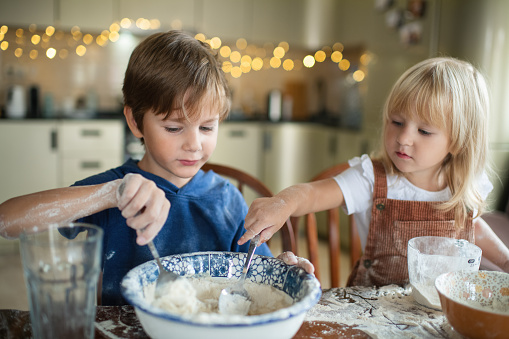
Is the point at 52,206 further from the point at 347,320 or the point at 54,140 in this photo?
the point at 54,140

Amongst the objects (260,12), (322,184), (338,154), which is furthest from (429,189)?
(260,12)

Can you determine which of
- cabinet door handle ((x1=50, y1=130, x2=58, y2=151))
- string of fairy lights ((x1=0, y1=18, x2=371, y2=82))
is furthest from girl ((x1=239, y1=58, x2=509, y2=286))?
cabinet door handle ((x1=50, y1=130, x2=58, y2=151))

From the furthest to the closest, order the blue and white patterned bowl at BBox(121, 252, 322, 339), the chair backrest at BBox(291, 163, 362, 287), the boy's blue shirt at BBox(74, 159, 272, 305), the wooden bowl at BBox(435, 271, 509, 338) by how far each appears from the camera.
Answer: the chair backrest at BBox(291, 163, 362, 287) < the boy's blue shirt at BBox(74, 159, 272, 305) < the wooden bowl at BBox(435, 271, 509, 338) < the blue and white patterned bowl at BBox(121, 252, 322, 339)

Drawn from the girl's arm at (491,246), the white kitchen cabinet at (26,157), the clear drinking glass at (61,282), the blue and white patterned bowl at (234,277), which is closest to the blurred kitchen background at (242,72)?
the white kitchen cabinet at (26,157)

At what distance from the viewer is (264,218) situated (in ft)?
3.15

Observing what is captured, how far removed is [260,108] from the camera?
4.40 meters

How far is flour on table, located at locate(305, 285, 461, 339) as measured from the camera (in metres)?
0.75

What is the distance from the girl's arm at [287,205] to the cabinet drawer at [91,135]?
2.45m

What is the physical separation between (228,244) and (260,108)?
336cm

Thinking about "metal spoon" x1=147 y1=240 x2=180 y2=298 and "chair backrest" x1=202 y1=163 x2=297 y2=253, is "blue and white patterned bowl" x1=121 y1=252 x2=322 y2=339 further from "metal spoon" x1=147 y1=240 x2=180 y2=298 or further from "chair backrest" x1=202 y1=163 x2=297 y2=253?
"chair backrest" x1=202 y1=163 x2=297 y2=253

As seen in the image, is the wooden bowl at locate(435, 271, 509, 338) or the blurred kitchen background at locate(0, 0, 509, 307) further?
the blurred kitchen background at locate(0, 0, 509, 307)

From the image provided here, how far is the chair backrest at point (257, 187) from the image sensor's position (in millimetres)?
1183

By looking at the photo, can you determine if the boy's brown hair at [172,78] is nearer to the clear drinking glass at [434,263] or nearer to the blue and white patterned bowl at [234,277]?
the blue and white patterned bowl at [234,277]

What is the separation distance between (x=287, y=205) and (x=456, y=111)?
47 centimetres
